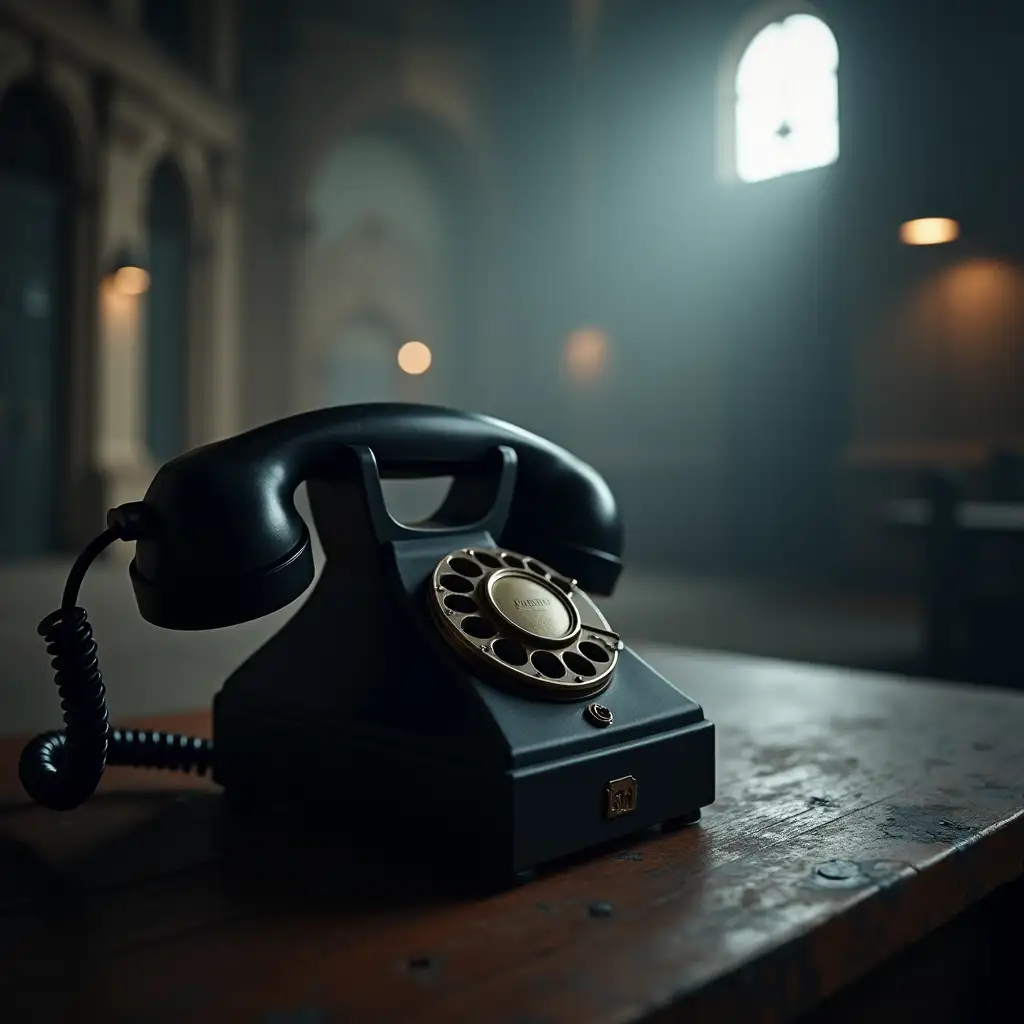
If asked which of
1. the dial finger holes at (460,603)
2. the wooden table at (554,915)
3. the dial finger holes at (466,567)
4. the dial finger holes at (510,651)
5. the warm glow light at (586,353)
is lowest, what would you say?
the wooden table at (554,915)

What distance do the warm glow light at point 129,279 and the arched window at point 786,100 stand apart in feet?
11.8

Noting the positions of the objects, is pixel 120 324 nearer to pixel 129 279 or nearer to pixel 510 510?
pixel 129 279

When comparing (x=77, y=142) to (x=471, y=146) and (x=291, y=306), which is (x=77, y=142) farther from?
(x=471, y=146)

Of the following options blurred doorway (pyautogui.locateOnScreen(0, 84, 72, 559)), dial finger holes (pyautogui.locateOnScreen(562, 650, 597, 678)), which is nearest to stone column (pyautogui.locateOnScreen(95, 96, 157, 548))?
blurred doorway (pyautogui.locateOnScreen(0, 84, 72, 559))

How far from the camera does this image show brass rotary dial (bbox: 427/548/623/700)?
0.48 m

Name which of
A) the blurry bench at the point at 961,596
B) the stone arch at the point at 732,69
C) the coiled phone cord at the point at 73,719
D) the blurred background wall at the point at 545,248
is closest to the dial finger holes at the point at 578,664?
the coiled phone cord at the point at 73,719

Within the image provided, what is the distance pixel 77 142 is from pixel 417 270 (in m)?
3.06

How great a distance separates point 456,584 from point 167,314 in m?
6.58

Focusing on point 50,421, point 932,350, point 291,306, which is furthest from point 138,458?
point 932,350

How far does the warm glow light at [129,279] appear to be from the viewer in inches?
231

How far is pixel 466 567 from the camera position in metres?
0.54

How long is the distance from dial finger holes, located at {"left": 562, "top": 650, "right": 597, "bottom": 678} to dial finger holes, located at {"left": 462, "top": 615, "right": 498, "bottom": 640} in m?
0.04

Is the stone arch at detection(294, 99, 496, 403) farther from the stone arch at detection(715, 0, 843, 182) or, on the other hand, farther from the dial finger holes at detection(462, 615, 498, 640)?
the dial finger holes at detection(462, 615, 498, 640)

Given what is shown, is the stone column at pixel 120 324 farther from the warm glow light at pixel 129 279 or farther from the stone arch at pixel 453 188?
the stone arch at pixel 453 188
